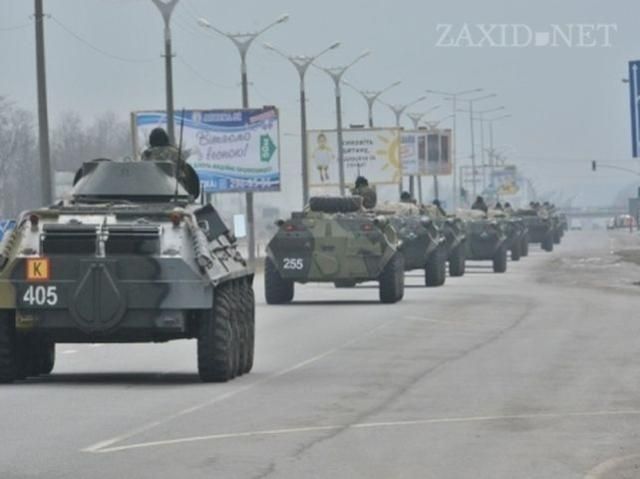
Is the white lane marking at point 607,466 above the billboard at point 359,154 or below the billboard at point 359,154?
below

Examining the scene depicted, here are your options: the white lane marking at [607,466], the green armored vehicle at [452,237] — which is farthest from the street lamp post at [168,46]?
Answer: the white lane marking at [607,466]

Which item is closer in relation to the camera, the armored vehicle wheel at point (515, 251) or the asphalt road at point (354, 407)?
the asphalt road at point (354, 407)

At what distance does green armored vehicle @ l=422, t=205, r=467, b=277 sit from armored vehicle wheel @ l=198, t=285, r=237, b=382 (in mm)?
33400

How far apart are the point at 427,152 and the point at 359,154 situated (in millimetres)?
15618

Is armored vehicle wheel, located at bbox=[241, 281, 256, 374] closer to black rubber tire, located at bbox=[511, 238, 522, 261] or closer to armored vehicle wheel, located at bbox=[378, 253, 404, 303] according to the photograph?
armored vehicle wheel, located at bbox=[378, 253, 404, 303]

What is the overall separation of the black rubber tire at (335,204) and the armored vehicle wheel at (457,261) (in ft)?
56.2

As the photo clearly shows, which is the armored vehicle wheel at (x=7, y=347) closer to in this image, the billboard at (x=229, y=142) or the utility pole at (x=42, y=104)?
the utility pole at (x=42, y=104)

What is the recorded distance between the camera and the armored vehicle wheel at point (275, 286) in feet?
126

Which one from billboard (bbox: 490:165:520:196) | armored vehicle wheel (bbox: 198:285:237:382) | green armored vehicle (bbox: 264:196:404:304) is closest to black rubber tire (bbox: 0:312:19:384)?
armored vehicle wheel (bbox: 198:285:237:382)

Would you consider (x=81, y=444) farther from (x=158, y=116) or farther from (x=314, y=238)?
(x=158, y=116)

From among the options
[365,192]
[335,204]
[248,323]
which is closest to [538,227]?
[365,192]

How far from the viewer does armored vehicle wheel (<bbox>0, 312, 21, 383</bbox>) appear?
19875 mm

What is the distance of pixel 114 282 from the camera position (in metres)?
19.7

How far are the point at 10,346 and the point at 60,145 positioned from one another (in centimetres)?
10668
